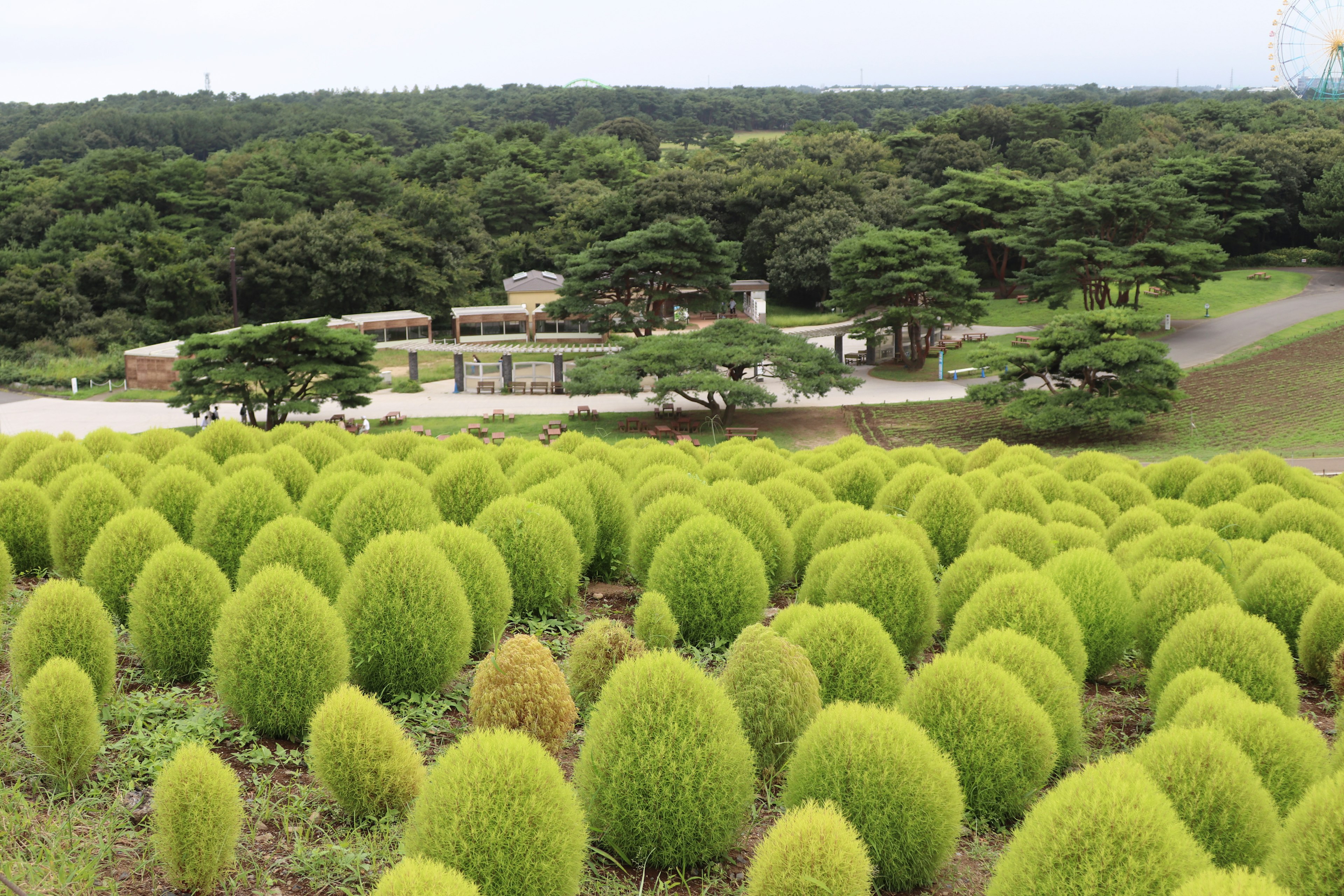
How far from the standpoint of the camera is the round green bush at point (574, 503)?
8.71m

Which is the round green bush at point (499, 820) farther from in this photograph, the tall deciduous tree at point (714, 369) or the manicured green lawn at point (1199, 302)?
the manicured green lawn at point (1199, 302)

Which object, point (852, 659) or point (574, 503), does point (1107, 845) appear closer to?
point (852, 659)

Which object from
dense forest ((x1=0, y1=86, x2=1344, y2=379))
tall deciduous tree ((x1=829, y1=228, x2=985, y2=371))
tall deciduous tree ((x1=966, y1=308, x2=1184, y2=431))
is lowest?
tall deciduous tree ((x1=966, y1=308, x2=1184, y2=431))

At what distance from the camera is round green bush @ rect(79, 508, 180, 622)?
7.23 m

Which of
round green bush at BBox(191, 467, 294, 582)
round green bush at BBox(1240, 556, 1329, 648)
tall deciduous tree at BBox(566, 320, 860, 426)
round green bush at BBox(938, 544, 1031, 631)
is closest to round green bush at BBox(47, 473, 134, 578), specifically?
round green bush at BBox(191, 467, 294, 582)

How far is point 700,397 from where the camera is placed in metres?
36.2

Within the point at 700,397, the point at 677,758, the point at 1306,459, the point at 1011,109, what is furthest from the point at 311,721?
the point at 1011,109

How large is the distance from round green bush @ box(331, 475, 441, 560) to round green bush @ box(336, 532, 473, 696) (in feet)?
5.09

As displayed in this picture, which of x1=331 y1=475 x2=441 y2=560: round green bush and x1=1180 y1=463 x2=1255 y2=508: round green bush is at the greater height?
x1=331 y1=475 x2=441 y2=560: round green bush

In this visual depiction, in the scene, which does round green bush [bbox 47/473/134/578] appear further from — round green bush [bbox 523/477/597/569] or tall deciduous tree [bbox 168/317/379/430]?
tall deciduous tree [bbox 168/317/379/430]

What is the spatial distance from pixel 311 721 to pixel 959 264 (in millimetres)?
35909

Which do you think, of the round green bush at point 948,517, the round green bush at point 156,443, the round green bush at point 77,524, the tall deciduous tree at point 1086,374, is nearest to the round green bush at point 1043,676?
the round green bush at point 948,517

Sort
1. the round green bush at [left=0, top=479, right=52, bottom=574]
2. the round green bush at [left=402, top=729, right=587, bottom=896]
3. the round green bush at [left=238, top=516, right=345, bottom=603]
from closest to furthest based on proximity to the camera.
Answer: the round green bush at [left=402, top=729, right=587, bottom=896] → the round green bush at [left=238, top=516, right=345, bottom=603] → the round green bush at [left=0, top=479, right=52, bottom=574]

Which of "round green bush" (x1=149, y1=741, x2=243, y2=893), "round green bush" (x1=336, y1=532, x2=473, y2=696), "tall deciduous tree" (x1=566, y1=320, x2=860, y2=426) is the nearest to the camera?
"round green bush" (x1=149, y1=741, x2=243, y2=893)
